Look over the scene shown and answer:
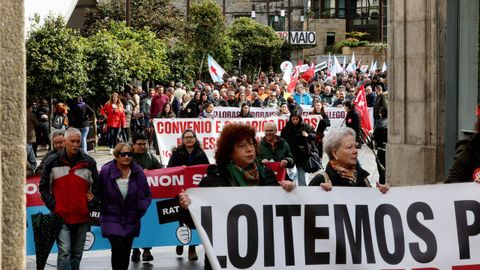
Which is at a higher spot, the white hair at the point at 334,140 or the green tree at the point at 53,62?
the green tree at the point at 53,62

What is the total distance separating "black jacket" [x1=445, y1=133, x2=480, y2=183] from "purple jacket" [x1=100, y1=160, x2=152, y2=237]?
2.79 metres

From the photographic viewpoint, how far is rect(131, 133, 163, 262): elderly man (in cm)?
1121

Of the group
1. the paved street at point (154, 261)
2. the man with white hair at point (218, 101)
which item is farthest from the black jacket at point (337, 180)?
the man with white hair at point (218, 101)

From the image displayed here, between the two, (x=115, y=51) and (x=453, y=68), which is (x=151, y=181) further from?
(x=115, y=51)

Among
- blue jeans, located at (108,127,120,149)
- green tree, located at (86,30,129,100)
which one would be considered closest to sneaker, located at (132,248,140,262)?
blue jeans, located at (108,127,120,149)

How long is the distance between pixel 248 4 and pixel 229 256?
275 feet

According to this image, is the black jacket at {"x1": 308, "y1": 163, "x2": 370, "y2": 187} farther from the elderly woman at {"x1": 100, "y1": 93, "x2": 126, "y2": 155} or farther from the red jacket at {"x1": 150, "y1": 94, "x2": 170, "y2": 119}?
the red jacket at {"x1": 150, "y1": 94, "x2": 170, "y2": 119}

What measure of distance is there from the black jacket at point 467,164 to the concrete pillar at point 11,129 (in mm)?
3923

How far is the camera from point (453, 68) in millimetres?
12523

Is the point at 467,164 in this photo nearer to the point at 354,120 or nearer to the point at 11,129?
the point at 11,129

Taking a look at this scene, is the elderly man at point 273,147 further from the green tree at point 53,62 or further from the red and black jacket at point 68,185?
the green tree at point 53,62

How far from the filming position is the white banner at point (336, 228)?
248 inches

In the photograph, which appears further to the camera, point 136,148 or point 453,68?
point 453,68

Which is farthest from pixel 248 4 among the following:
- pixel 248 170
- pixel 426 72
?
pixel 248 170
